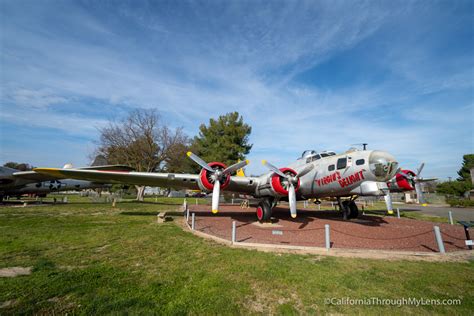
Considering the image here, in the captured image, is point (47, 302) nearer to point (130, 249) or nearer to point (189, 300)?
point (189, 300)

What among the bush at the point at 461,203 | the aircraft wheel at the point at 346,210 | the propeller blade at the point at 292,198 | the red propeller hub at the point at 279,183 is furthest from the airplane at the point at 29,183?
the bush at the point at 461,203

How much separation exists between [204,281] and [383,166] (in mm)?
9123

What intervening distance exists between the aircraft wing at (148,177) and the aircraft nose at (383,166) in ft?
20.9

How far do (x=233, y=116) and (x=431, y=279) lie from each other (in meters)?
39.1

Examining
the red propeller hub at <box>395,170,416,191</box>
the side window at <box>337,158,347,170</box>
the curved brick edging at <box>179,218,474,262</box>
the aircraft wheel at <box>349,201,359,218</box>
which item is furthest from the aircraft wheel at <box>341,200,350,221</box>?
the curved brick edging at <box>179,218,474,262</box>

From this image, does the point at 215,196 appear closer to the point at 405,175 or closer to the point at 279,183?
the point at 279,183

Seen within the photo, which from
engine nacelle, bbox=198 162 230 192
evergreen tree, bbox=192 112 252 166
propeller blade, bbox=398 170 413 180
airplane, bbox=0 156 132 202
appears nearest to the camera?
engine nacelle, bbox=198 162 230 192

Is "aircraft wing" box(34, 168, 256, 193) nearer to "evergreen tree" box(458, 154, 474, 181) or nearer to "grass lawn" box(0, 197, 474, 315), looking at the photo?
"grass lawn" box(0, 197, 474, 315)

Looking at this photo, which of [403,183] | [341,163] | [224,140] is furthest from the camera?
[224,140]

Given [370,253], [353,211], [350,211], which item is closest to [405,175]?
[353,211]

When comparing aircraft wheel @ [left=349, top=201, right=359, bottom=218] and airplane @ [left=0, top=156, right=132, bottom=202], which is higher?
airplane @ [left=0, top=156, right=132, bottom=202]

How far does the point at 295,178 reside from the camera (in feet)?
37.4

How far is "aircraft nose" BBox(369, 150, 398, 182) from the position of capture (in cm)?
967

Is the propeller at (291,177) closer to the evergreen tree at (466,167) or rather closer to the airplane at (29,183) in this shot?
the airplane at (29,183)
